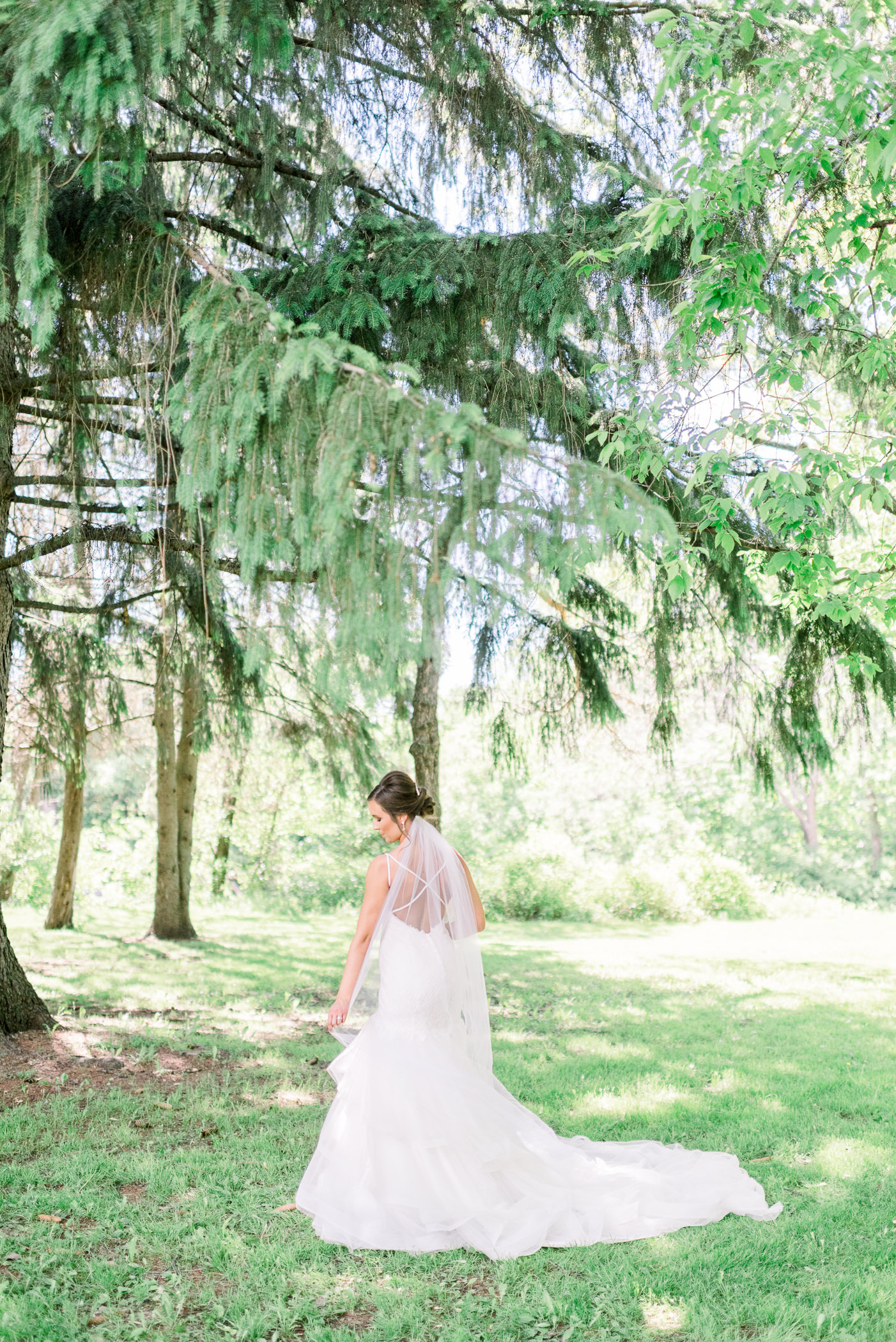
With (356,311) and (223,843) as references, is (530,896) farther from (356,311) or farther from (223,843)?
Result: (356,311)

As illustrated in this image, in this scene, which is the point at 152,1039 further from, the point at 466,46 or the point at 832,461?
the point at 466,46

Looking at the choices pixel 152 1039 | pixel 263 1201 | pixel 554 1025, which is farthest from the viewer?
pixel 554 1025

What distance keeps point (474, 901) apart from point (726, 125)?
4.24 m

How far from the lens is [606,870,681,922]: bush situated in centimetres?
1761

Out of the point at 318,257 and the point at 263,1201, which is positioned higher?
the point at 318,257

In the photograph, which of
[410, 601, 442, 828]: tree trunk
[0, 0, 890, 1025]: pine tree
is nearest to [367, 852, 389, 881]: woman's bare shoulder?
[0, 0, 890, 1025]: pine tree

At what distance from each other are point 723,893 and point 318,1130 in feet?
47.6

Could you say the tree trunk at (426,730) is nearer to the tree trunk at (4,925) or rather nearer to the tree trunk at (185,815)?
the tree trunk at (4,925)

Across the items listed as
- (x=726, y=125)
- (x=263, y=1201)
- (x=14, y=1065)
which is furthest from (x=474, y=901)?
(x=726, y=125)

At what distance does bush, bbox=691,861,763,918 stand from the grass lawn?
26.7 feet

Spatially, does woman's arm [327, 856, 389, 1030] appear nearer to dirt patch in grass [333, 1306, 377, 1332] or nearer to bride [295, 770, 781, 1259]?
bride [295, 770, 781, 1259]

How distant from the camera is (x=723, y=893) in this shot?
709 inches

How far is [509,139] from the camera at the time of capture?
5.49 metres

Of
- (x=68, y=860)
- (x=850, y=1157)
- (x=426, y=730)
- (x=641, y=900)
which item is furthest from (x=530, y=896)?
(x=850, y=1157)
